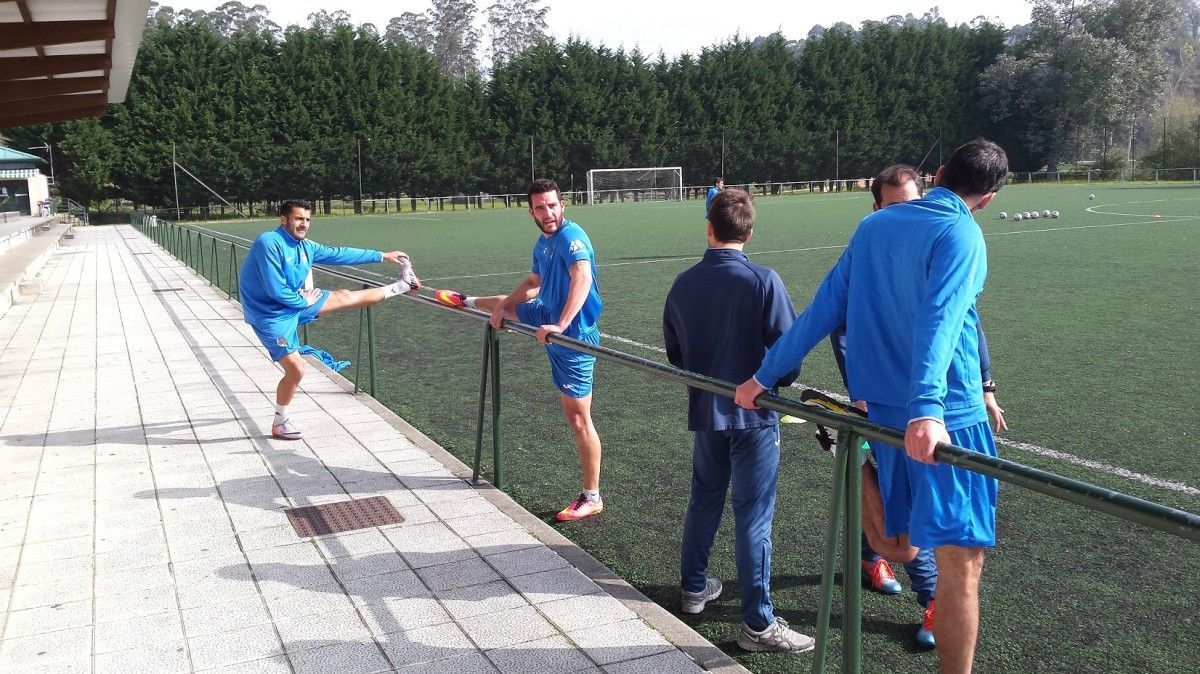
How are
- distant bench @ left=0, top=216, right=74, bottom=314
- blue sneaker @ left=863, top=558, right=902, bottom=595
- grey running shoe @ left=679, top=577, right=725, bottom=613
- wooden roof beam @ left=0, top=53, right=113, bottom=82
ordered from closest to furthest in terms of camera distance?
grey running shoe @ left=679, top=577, right=725, bottom=613, blue sneaker @ left=863, top=558, right=902, bottom=595, wooden roof beam @ left=0, top=53, right=113, bottom=82, distant bench @ left=0, top=216, right=74, bottom=314

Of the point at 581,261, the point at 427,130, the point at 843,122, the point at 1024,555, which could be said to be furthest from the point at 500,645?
the point at 843,122

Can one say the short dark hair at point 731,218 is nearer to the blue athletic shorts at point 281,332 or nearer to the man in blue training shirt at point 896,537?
the man in blue training shirt at point 896,537

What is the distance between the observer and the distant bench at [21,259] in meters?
14.2

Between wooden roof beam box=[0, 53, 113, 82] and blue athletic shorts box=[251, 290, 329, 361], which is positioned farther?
wooden roof beam box=[0, 53, 113, 82]

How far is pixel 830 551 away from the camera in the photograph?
2785 mm

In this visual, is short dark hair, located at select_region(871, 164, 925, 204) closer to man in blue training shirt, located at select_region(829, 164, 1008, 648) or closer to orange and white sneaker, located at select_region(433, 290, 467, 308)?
man in blue training shirt, located at select_region(829, 164, 1008, 648)

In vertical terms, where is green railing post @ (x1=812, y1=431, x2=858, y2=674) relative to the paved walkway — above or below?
above

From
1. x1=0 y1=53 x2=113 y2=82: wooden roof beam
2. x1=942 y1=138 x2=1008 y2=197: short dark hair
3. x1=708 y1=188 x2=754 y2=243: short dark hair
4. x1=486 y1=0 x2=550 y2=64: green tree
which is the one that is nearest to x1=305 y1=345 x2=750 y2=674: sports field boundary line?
x1=708 y1=188 x2=754 y2=243: short dark hair

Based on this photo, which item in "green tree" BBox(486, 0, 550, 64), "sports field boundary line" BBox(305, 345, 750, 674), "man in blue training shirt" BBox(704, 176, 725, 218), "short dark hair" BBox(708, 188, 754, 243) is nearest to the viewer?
"sports field boundary line" BBox(305, 345, 750, 674)

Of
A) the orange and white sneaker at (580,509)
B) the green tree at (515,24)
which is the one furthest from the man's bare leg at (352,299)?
the green tree at (515,24)

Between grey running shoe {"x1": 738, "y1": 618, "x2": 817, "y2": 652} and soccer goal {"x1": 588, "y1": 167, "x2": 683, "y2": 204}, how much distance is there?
50.3 meters

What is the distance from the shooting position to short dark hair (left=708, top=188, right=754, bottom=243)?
3.50 meters

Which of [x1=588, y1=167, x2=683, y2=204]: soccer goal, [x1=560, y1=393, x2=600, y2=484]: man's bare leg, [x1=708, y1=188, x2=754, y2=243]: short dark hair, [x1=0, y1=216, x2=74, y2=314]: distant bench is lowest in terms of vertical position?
[x1=560, y1=393, x2=600, y2=484]: man's bare leg

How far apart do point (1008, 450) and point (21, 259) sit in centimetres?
1860
